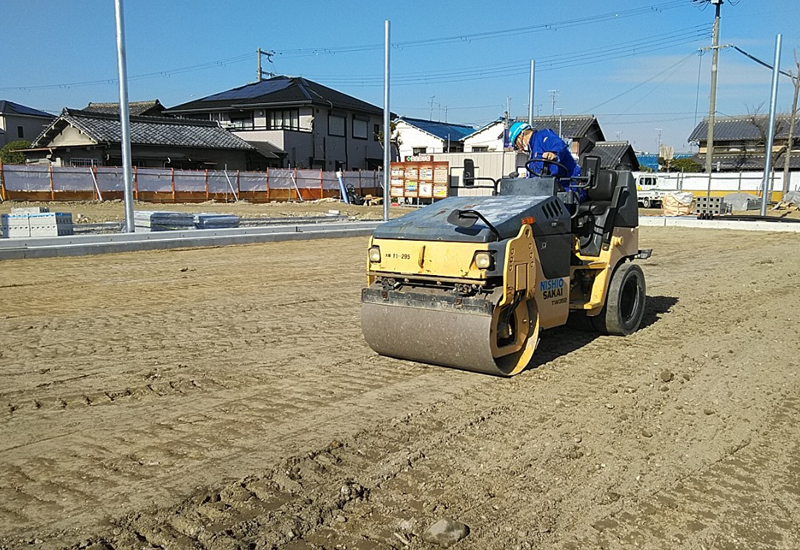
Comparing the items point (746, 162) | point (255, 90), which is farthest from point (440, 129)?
point (746, 162)

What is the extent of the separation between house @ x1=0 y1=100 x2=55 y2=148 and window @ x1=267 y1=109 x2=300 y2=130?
70.5 feet

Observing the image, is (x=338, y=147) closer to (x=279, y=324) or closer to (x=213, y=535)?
(x=279, y=324)

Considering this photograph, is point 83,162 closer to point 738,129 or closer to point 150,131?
point 150,131

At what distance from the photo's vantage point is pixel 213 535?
3.23 metres

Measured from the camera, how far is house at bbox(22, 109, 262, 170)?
3412 cm

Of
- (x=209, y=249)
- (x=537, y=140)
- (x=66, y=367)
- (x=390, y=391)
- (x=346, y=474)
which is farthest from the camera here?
(x=209, y=249)

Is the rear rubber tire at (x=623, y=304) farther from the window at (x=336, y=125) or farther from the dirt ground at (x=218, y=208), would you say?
the window at (x=336, y=125)

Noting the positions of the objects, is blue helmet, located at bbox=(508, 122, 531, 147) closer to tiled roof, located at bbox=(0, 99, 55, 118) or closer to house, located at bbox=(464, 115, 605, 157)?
house, located at bbox=(464, 115, 605, 157)

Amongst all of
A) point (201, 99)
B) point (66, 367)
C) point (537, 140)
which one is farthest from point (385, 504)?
point (201, 99)

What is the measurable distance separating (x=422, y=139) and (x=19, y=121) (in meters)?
30.5

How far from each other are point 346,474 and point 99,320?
5.00m

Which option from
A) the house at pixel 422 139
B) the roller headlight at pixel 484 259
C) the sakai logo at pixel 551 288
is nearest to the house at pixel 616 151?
the house at pixel 422 139

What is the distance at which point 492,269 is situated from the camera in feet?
17.1

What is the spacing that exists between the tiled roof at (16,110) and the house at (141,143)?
46.1 feet
